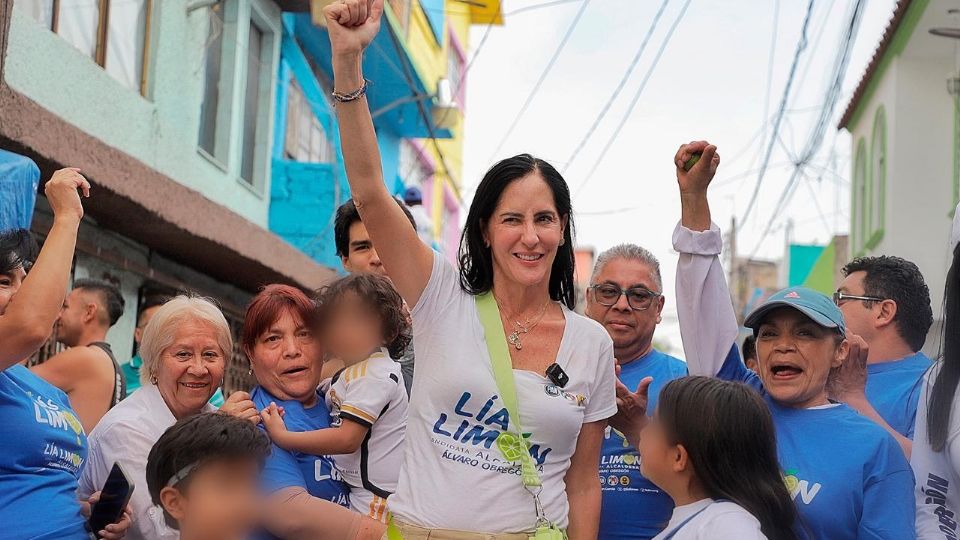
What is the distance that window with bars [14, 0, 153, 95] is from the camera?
8008mm

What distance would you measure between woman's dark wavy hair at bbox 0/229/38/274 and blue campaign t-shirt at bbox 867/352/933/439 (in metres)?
3.34

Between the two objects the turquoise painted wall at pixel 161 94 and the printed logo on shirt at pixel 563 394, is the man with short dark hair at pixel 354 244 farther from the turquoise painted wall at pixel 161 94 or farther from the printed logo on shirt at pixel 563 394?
the turquoise painted wall at pixel 161 94

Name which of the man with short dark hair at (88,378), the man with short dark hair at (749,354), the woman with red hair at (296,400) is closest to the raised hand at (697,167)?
the woman with red hair at (296,400)

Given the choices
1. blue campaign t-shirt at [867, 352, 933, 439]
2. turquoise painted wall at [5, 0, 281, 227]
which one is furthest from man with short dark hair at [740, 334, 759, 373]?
turquoise painted wall at [5, 0, 281, 227]

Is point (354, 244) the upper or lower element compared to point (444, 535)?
A: upper

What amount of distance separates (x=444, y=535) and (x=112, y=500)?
43.2 inches

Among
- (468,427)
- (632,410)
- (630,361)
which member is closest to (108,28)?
(630,361)

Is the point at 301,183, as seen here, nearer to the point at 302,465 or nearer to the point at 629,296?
the point at 629,296

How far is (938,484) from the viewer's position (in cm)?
350

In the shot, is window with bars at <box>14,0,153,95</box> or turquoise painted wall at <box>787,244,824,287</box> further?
turquoise painted wall at <box>787,244,824,287</box>

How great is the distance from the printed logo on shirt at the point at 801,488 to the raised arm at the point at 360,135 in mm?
1437

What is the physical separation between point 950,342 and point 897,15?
1116cm

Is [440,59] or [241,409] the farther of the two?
[440,59]

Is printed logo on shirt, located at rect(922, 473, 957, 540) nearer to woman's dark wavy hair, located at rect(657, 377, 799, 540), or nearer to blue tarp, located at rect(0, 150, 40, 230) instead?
woman's dark wavy hair, located at rect(657, 377, 799, 540)
